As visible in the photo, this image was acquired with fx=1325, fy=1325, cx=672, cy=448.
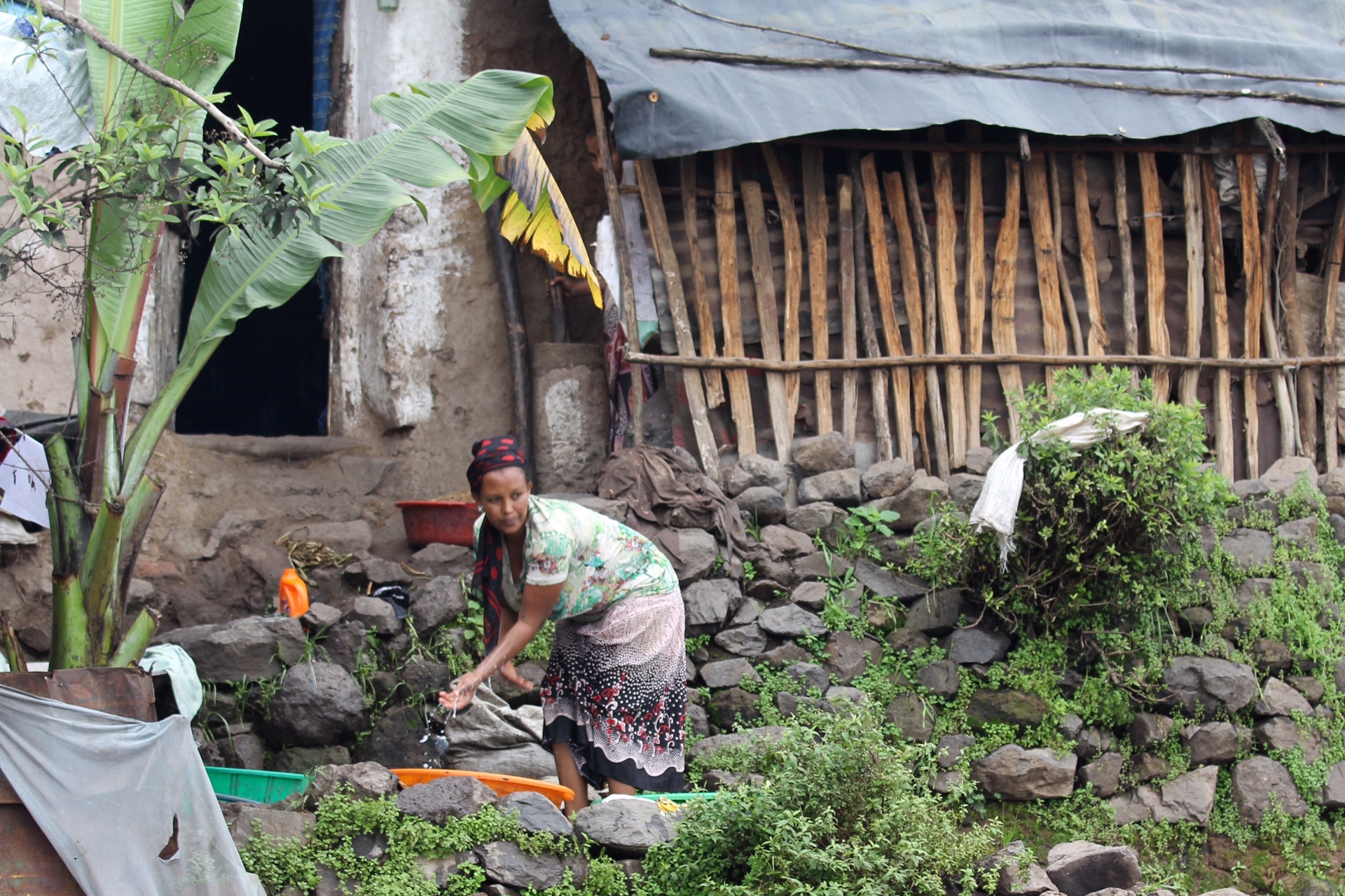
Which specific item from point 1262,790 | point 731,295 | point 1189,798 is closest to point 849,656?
point 1189,798

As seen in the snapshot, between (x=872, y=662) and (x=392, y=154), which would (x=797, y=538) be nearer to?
(x=872, y=662)

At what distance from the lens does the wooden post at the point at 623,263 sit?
739 cm

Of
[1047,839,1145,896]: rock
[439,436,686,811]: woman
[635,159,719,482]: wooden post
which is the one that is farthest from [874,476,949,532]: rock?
[1047,839,1145,896]: rock

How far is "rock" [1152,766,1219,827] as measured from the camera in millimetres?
6051

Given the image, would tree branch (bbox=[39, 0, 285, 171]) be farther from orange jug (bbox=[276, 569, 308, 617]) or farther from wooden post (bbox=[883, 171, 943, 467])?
wooden post (bbox=[883, 171, 943, 467])

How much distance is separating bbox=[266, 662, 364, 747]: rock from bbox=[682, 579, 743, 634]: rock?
166cm

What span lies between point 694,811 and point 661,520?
102 inches

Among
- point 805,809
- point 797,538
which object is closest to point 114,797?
point 805,809

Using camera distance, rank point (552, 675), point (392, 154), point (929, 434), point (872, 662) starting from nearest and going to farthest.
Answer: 1. point (552, 675)
2. point (392, 154)
3. point (872, 662)
4. point (929, 434)

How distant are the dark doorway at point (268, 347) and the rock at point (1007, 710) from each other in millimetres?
5281

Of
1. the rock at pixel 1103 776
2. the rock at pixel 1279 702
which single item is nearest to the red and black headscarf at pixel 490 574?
the rock at pixel 1103 776

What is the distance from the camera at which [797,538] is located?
22.9ft

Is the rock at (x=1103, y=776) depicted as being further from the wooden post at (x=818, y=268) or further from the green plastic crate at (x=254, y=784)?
the green plastic crate at (x=254, y=784)

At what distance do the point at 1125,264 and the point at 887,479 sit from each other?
7.03 ft
